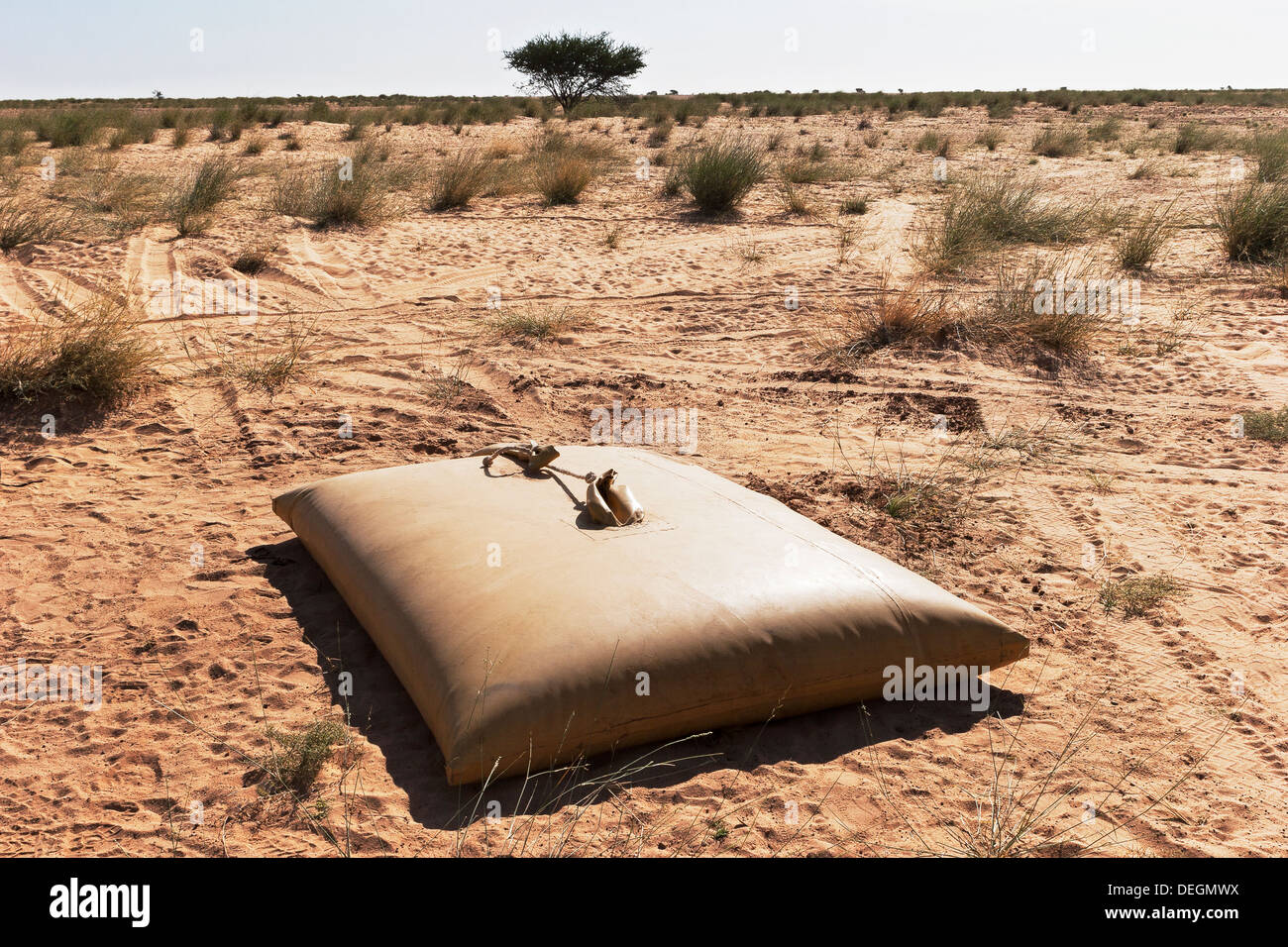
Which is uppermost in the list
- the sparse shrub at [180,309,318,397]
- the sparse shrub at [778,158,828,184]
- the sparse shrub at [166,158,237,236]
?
the sparse shrub at [778,158,828,184]

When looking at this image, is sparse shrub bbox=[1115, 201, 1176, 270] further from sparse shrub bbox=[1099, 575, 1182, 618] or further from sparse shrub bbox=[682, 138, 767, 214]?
sparse shrub bbox=[1099, 575, 1182, 618]

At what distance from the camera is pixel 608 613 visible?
8.23 feet

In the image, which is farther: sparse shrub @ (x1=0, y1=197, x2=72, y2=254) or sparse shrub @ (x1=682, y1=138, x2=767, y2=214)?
sparse shrub @ (x1=682, y1=138, x2=767, y2=214)

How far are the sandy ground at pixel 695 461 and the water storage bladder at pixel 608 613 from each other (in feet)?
0.48

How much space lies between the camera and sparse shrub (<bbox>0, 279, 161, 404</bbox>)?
4945mm

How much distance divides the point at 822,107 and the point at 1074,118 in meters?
6.78

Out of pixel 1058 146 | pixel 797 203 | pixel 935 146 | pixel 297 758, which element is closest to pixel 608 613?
pixel 297 758

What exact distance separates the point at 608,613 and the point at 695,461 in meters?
2.49

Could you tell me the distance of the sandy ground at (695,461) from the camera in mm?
2363

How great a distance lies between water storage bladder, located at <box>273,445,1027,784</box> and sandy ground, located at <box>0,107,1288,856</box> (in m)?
0.15

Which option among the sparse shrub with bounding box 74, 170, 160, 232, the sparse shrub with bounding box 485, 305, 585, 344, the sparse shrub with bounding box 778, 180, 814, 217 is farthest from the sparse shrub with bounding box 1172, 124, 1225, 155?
the sparse shrub with bounding box 74, 170, 160, 232

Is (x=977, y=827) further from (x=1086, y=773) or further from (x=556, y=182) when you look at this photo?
(x=556, y=182)
